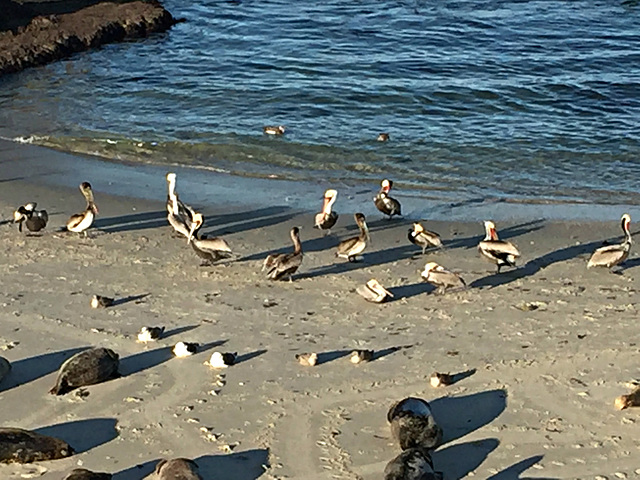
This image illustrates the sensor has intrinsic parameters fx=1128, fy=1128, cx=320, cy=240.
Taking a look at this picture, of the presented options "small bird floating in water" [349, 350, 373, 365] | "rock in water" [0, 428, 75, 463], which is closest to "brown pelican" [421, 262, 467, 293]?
"small bird floating in water" [349, 350, 373, 365]

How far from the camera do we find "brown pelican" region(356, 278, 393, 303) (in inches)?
450

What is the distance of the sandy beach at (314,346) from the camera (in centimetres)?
843

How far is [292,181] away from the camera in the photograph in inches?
661

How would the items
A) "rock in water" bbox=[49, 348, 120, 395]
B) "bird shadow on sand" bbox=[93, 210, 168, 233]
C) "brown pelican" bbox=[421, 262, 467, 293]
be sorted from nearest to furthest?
"rock in water" bbox=[49, 348, 120, 395] → "brown pelican" bbox=[421, 262, 467, 293] → "bird shadow on sand" bbox=[93, 210, 168, 233]

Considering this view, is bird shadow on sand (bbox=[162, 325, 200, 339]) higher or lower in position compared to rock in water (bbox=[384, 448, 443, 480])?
lower

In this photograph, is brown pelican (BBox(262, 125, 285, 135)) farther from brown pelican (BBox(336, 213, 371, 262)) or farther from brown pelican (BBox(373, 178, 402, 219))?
brown pelican (BBox(336, 213, 371, 262))

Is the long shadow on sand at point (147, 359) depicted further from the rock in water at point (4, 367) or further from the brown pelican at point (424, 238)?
the brown pelican at point (424, 238)

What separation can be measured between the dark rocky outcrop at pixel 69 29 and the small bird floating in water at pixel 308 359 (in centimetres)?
1599

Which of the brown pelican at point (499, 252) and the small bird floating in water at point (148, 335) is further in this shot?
the brown pelican at point (499, 252)

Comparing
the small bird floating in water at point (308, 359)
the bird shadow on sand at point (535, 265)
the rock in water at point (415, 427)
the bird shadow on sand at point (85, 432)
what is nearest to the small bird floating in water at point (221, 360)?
the small bird floating in water at point (308, 359)

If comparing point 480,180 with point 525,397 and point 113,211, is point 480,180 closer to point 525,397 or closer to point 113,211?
point 113,211

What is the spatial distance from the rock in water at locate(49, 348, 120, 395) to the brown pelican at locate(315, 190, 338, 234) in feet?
15.9

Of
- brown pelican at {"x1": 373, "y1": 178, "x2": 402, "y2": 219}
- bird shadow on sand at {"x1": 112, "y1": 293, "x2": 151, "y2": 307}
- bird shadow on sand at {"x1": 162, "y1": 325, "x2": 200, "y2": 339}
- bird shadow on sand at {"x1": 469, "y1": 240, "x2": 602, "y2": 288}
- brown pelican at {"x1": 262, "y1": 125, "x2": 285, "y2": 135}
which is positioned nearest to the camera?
bird shadow on sand at {"x1": 162, "y1": 325, "x2": 200, "y2": 339}

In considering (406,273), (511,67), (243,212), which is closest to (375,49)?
(511,67)
